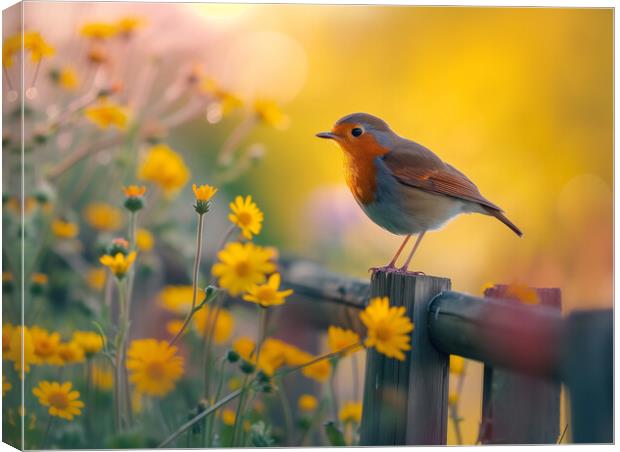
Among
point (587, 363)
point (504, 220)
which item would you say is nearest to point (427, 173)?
point (504, 220)

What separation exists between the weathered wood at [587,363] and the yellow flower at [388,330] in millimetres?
516

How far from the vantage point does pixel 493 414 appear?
3.35m

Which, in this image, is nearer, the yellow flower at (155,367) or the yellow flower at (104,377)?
the yellow flower at (155,367)

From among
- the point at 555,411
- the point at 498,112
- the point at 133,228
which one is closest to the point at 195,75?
the point at 133,228

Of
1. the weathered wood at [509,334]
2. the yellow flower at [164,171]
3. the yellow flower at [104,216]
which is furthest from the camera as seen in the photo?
the yellow flower at [104,216]

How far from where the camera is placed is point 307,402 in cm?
430

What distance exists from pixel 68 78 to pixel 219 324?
117cm

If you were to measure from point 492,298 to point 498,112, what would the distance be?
3.22 ft

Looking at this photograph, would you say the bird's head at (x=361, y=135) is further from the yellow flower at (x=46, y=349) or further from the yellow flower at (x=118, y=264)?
the yellow flower at (x=46, y=349)

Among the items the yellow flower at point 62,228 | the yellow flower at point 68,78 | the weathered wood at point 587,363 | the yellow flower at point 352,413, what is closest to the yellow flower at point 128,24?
the yellow flower at point 68,78

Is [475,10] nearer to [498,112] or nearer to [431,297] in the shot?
[498,112]

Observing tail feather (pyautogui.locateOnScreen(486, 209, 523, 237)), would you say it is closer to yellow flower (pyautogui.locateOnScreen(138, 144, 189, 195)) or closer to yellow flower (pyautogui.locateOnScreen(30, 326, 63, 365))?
yellow flower (pyautogui.locateOnScreen(138, 144, 189, 195))

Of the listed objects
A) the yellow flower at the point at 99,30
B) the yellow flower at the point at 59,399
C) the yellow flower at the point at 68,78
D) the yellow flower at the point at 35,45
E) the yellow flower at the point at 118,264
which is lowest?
the yellow flower at the point at 59,399

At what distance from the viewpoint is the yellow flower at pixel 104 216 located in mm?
4730
